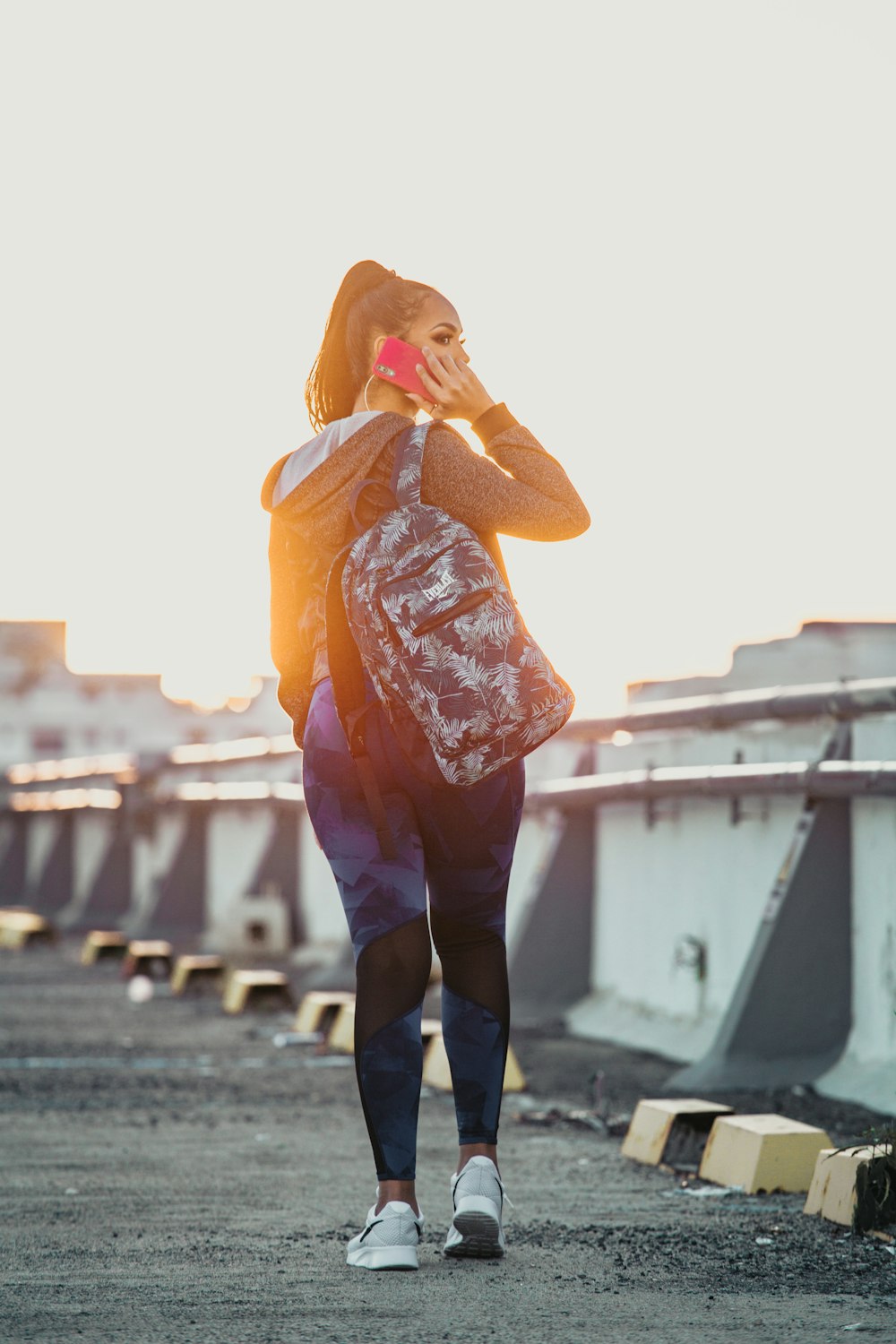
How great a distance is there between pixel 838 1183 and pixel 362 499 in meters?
1.85

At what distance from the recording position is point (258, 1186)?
498cm

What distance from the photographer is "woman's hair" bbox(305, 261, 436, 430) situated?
13.6 feet

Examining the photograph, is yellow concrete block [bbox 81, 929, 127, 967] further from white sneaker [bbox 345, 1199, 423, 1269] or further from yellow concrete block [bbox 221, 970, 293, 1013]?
white sneaker [bbox 345, 1199, 423, 1269]

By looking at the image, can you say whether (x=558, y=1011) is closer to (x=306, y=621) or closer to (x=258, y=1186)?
(x=258, y=1186)

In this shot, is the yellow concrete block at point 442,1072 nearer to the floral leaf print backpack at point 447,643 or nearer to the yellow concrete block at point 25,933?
the floral leaf print backpack at point 447,643

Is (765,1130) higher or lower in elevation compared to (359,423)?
lower

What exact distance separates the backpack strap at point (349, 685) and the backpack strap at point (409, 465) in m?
0.15

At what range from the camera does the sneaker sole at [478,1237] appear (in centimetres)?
391

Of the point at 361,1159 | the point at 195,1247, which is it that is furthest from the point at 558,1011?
the point at 195,1247

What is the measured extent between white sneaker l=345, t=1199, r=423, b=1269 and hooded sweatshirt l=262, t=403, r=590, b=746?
3.14 feet

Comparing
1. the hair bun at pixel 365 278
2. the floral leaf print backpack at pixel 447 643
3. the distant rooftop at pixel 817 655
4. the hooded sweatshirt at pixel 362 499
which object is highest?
the distant rooftop at pixel 817 655

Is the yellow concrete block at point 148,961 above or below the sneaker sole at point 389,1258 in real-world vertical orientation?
below

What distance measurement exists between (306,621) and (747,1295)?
155 centimetres

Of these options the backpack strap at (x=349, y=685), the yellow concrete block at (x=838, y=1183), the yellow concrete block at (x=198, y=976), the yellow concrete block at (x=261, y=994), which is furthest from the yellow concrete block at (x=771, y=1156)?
the yellow concrete block at (x=198, y=976)
